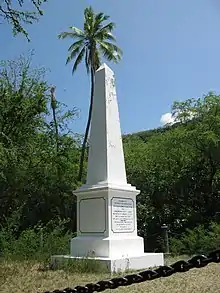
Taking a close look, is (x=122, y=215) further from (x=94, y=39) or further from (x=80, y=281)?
(x=94, y=39)

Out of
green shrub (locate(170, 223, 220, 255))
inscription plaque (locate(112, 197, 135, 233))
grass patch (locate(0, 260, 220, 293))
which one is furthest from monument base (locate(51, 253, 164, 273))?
green shrub (locate(170, 223, 220, 255))

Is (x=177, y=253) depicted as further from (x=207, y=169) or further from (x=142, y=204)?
(x=207, y=169)

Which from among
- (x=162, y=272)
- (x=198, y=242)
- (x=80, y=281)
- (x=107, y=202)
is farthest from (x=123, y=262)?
(x=162, y=272)

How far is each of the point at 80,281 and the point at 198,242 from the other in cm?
820

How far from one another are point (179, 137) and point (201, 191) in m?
2.72

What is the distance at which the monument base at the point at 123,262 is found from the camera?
985cm

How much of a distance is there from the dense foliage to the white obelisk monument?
6278 mm

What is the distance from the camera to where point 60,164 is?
65.7 feet

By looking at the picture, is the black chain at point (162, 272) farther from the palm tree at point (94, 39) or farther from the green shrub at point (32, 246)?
the palm tree at point (94, 39)

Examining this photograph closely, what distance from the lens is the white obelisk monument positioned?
10.7 metres

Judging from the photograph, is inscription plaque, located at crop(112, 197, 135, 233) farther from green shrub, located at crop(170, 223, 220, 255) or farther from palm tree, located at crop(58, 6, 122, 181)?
palm tree, located at crop(58, 6, 122, 181)

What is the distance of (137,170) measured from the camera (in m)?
20.5

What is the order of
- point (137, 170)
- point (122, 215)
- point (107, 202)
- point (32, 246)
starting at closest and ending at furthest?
point (107, 202)
point (122, 215)
point (32, 246)
point (137, 170)

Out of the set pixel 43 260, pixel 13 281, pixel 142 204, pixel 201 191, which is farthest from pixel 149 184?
pixel 13 281
